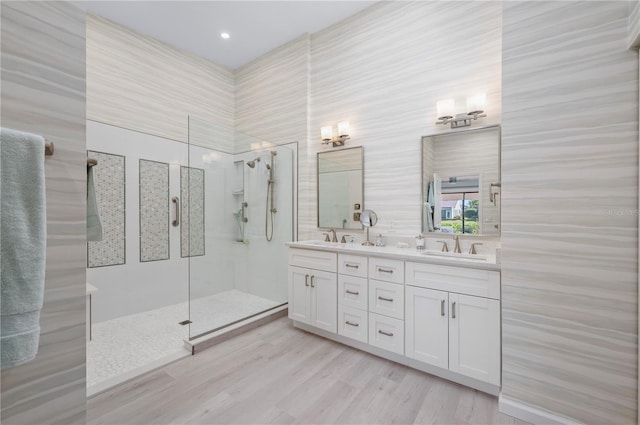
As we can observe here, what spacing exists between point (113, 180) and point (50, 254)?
7.76ft

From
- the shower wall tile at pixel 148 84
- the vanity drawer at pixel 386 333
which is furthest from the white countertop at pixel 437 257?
the shower wall tile at pixel 148 84

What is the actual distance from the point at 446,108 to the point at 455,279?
1.42 meters

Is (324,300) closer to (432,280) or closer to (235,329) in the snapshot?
(235,329)

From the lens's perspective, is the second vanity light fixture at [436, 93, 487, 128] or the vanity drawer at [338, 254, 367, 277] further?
the vanity drawer at [338, 254, 367, 277]

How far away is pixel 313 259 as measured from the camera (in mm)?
2703

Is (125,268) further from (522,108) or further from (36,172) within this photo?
(522,108)

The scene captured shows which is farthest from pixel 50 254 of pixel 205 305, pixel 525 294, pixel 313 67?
pixel 313 67

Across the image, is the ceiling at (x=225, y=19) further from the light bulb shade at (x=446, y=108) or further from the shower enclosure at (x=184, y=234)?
the light bulb shade at (x=446, y=108)

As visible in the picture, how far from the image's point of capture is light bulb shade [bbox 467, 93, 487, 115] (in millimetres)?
2232

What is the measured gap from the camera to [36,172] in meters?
0.87

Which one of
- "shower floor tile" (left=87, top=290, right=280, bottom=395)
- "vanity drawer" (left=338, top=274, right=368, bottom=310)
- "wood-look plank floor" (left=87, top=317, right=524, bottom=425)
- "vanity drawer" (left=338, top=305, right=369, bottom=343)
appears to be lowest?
"wood-look plank floor" (left=87, top=317, right=524, bottom=425)

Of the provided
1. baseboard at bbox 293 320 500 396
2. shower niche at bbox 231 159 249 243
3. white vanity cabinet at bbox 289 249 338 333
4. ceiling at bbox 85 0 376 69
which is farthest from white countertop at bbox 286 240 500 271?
ceiling at bbox 85 0 376 69

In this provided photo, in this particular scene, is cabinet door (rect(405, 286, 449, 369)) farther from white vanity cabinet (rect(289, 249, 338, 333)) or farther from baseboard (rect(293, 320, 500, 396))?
white vanity cabinet (rect(289, 249, 338, 333))

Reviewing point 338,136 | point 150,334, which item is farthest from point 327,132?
point 150,334
